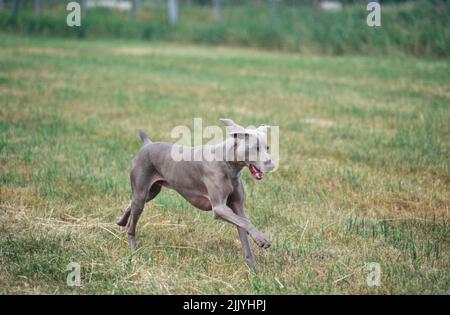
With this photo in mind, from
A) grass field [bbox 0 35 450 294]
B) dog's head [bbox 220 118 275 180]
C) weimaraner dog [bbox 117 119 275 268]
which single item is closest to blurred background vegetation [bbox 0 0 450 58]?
grass field [bbox 0 35 450 294]

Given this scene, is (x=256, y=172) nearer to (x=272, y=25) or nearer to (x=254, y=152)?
(x=254, y=152)

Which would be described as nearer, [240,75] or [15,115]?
[15,115]

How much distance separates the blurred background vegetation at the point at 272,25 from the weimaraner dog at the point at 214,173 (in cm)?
1314

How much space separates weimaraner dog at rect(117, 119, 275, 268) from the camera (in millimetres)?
4621

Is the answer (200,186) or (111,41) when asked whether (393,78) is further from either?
(111,41)

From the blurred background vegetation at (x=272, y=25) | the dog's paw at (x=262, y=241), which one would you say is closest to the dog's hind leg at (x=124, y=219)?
the dog's paw at (x=262, y=241)

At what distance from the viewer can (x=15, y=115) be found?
10.5 meters

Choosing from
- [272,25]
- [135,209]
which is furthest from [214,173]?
[272,25]

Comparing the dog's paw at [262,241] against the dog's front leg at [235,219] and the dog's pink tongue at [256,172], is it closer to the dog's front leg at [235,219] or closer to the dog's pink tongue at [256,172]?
the dog's front leg at [235,219]

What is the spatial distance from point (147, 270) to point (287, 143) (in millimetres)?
4561

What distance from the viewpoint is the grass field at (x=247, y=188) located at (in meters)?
4.76

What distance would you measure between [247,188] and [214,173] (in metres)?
2.33
